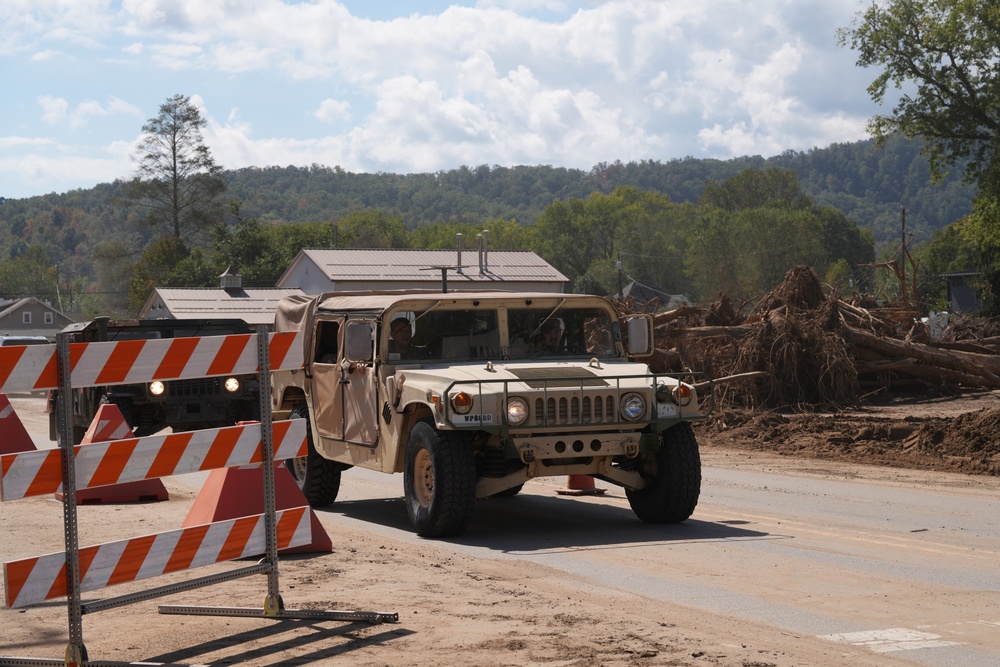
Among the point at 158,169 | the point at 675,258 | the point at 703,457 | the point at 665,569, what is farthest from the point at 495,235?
the point at 665,569

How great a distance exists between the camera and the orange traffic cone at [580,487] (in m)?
14.0

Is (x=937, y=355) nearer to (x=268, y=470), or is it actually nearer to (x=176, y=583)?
(x=268, y=470)

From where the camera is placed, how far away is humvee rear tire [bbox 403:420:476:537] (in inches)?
410

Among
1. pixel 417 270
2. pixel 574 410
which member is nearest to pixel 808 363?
pixel 574 410

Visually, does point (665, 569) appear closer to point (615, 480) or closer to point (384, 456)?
point (615, 480)

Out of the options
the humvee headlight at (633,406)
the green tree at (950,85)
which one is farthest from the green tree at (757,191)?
the humvee headlight at (633,406)

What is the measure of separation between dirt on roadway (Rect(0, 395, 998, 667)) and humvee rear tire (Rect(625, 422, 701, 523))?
211 centimetres

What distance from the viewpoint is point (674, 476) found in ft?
36.1

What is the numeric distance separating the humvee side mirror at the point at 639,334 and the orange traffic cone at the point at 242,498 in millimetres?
3658

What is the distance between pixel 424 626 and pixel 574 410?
3775 millimetres

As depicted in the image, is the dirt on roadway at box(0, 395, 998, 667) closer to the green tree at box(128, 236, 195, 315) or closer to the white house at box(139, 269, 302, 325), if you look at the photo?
the white house at box(139, 269, 302, 325)

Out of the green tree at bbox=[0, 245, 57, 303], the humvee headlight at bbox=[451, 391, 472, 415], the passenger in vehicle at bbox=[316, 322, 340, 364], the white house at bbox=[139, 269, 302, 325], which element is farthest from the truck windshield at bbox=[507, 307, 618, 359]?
the green tree at bbox=[0, 245, 57, 303]

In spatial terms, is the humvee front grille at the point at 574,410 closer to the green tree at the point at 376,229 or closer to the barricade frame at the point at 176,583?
the barricade frame at the point at 176,583

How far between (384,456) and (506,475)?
134 centimetres
